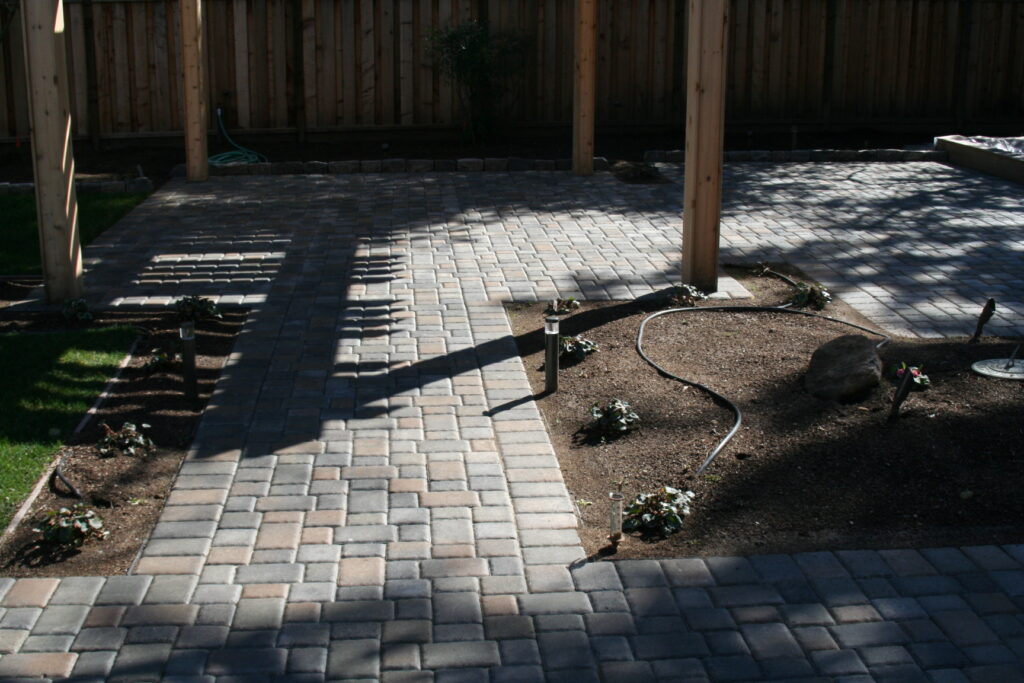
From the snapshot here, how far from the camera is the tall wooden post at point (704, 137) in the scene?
8000mm

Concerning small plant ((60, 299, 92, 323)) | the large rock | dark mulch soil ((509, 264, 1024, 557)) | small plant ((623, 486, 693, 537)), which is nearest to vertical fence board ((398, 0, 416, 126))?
small plant ((60, 299, 92, 323))

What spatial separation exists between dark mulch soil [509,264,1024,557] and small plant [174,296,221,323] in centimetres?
216

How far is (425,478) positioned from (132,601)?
1.50 m

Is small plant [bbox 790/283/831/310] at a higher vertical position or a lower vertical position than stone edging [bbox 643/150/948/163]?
lower

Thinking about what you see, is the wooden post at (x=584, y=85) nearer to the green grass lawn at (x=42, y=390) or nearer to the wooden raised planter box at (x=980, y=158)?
the wooden raised planter box at (x=980, y=158)

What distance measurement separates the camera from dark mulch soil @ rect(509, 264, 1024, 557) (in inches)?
191

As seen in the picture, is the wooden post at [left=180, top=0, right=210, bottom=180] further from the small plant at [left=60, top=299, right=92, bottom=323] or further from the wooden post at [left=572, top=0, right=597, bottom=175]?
the small plant at [left=60, top=299, right=92, bottom=323]

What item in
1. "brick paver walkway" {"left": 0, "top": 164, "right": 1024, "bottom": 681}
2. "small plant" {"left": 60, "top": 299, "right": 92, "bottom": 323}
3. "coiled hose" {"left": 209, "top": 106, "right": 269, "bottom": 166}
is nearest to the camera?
"brick paver walkway" {"left": 0, "top": 164, "right": 1024, "bottom": 681}

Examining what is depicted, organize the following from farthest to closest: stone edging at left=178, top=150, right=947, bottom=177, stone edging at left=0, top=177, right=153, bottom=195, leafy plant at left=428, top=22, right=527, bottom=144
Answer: leafy plant at left=428, top=22, right=527, bottom=144 < stone edging at left=178, top=150, right=947, bottom=177 < stone edging at left=0, top=177, right=153, bottom=195

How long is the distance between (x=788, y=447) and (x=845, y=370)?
2.54 feet

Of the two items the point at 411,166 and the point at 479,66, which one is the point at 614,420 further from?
the point at 479,66

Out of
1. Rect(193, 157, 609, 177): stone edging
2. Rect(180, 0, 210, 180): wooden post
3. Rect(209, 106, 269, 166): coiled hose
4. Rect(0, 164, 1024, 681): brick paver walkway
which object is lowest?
Rect(0, 164, 1024, 681): brick paver walkway

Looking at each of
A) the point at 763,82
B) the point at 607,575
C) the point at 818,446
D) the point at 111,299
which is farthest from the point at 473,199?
the point at 607,575

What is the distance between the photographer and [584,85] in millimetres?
13047
